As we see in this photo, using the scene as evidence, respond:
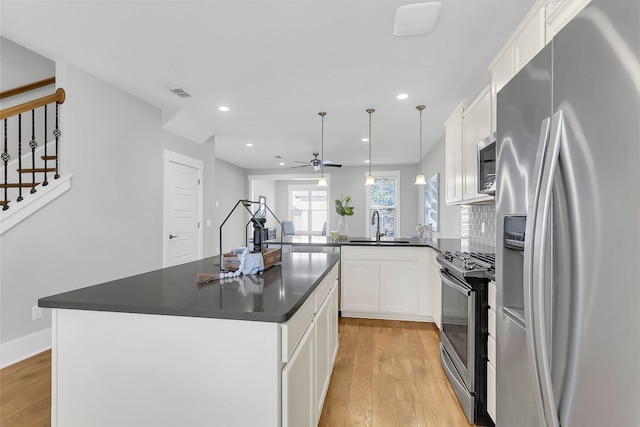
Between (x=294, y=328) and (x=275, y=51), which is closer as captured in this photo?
(x=294, y=328)

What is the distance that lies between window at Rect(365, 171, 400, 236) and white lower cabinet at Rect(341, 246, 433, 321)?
419 centimetres

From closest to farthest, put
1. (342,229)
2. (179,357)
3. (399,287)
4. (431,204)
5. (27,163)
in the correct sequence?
1. (179,357)
2. (27,163)
3. (399,287)
4. (342,229)
5. (431,204)

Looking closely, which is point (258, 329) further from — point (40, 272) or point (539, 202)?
point (40, 272)

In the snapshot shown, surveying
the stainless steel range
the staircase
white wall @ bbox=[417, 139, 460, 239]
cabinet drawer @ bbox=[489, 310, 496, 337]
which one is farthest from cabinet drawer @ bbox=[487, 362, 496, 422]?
the staircase

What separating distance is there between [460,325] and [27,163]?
434 cm

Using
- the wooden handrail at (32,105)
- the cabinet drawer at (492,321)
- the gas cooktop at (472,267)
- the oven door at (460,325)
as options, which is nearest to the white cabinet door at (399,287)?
the oven door at (460,325)

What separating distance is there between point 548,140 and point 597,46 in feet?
0.73

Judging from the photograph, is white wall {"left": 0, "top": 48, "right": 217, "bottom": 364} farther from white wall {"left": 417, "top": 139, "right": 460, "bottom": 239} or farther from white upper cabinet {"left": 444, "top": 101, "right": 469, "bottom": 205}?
white wall {"left": 417, "top": 139, "right": 460, "bottom": 239}

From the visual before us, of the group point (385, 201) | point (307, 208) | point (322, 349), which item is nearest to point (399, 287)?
point (322, 349)

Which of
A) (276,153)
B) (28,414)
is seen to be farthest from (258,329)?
(276,153)

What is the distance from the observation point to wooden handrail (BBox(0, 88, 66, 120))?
2.33 m

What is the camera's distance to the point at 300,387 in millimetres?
1267

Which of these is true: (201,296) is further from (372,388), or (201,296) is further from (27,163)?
(27,163)

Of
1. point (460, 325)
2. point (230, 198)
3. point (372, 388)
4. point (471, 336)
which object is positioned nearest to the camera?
point (471, 336)
